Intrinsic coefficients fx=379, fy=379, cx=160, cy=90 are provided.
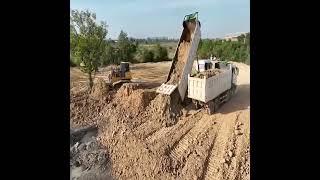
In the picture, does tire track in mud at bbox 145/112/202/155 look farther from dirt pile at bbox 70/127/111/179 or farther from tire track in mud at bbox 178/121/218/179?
dirt pile at bbox 70/127/111/179

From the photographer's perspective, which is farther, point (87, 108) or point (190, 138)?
point (87, 108)

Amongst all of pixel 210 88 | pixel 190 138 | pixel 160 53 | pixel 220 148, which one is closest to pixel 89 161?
pixel 190 138

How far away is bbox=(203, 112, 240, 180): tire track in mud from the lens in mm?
5168

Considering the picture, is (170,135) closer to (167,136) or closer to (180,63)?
(167,136)

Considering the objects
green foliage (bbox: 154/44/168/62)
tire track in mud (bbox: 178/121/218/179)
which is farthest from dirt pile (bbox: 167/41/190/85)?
green foliage (bbox: 154/44/168/62)

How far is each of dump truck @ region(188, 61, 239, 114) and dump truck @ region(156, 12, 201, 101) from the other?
0.33 metres

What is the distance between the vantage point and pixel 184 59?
7312mm

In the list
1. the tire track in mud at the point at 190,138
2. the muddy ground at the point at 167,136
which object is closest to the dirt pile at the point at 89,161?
the muddy ground at the point at 167,136

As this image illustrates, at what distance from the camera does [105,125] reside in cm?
759

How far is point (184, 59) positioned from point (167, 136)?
5.91 ft

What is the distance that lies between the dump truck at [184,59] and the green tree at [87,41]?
2.79 m

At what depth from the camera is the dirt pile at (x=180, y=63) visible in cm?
725
